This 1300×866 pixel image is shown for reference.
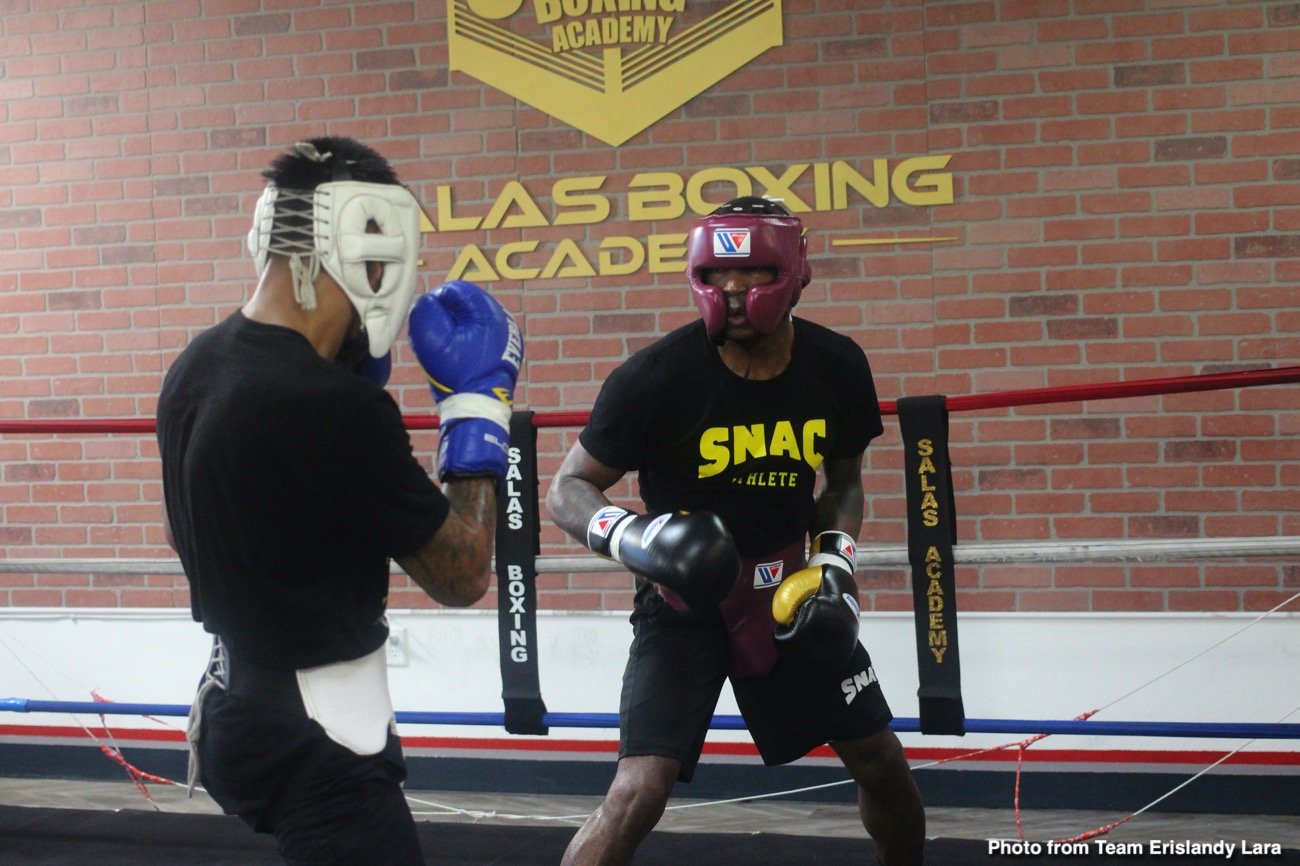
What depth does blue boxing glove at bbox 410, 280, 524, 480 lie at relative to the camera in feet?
5.19

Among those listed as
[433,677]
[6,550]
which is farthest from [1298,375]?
[6,550]

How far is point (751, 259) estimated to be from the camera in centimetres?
215

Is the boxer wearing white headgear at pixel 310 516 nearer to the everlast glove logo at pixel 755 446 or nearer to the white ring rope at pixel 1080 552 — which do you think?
the everlast glove logo at pixel 755 446

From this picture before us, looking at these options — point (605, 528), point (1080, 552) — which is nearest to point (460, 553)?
point (605, 528)

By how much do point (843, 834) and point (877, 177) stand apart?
Answer: 67.1 inches

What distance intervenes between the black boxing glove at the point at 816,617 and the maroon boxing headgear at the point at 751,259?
0.42 metres

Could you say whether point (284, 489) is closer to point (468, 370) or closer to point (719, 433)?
point (468, 370)

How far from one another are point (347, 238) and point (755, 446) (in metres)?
0.93

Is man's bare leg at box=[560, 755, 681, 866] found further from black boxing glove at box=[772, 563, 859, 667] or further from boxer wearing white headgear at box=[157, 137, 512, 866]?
boxer wearing white headgear at box=[157, 137, 512, 866]

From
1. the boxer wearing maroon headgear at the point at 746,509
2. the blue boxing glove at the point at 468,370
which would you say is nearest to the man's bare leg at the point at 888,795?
the boxer wearing maroon headgear at the point at 746,509

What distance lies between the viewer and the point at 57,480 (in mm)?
4078

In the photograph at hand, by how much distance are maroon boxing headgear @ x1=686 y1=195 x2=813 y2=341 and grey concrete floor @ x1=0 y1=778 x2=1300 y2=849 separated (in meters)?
1.60

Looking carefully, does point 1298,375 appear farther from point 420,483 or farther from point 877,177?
point 420,483

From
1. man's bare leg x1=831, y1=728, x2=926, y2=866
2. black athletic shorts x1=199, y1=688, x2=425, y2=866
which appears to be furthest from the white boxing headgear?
man's bare leg x1=831, y1=728, x2=926, y2=866
